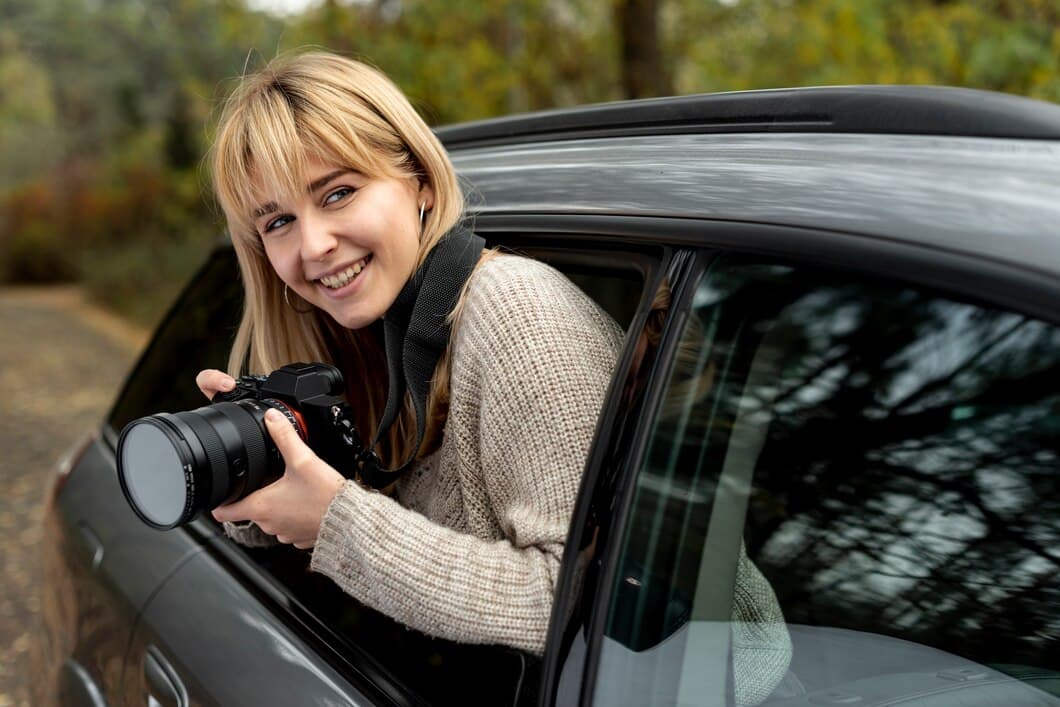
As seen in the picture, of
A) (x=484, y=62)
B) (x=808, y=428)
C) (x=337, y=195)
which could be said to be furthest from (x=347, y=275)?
(x=484, y=62)

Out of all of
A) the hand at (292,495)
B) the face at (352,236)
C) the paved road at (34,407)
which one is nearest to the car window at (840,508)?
the hand at (292,495)

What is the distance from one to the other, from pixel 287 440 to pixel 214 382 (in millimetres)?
283

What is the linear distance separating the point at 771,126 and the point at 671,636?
0.59 meters

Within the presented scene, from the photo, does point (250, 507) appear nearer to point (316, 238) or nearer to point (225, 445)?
point (225, 445)

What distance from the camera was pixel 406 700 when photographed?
1.25 meters

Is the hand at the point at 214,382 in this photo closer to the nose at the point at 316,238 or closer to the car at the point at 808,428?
the nose at the point at 316,238

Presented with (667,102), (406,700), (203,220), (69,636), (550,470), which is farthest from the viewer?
(203,220)

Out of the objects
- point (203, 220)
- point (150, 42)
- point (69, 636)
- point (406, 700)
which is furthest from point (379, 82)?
point (150, 42)

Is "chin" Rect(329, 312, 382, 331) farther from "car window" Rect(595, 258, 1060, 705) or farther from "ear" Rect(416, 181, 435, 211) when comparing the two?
"car window" Rect(595, 258, 1060, 705)

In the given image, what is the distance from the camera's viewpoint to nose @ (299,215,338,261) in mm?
1423

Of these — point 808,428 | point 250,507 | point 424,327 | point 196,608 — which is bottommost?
point 196,608

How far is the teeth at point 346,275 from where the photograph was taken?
1.46 meters

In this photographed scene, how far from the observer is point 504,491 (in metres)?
1.23

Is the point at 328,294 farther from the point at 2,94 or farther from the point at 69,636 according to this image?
the point at 2,94
